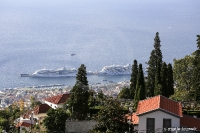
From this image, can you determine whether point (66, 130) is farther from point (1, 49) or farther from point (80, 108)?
point (1, 49)

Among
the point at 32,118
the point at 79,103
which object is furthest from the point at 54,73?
the point at 79,103

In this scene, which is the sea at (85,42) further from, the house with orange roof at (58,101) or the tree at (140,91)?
the tree at (140,91)

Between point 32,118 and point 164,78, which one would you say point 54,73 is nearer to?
point 164,78

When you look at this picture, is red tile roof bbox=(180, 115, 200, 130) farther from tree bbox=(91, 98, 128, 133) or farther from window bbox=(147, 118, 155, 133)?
tree bbox=(91, 98, 128, 133)

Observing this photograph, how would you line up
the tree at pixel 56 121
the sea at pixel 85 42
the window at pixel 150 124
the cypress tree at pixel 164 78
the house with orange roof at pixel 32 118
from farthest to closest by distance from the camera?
the sea at pixel 85 42 < the cypress tree at pixel 164 78 < the house with orange roof at pixel 32 118 < the tree at pixel 56 121 < the window at pixel 150 124

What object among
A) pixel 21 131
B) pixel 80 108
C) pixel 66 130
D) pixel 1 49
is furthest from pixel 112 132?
pixel 1 49

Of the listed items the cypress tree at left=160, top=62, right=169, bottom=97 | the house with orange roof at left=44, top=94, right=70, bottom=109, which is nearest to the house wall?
the cypress tree at left=160, top=62, right=169, bottom=97

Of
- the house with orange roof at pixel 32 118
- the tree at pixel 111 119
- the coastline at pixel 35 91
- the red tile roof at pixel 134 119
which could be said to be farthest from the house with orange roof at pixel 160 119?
the coastline at pixel 35 91
